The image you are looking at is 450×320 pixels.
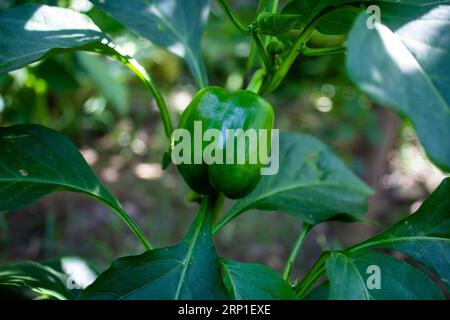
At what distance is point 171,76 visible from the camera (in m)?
3.14

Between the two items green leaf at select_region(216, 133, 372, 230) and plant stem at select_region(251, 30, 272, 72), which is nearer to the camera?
plant stem at select_region(251, 30, 272, 72)

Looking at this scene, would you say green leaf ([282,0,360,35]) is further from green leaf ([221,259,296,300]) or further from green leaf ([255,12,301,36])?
green leaf ([221,259,296,300])

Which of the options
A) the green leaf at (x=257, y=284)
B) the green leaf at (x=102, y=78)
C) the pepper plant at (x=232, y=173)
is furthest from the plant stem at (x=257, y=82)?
the green leaf at (x=102, y=78)

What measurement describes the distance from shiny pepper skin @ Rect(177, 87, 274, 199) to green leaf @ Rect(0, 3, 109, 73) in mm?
169

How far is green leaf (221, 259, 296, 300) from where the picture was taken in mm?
599

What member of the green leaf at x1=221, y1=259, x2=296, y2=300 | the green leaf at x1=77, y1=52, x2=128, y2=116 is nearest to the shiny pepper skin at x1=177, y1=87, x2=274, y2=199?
the green leaf at x1=221, y1=259, x2=296, y2=300

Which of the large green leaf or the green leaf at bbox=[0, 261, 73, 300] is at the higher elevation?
the large green leaf

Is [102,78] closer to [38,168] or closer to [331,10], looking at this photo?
[38,168]

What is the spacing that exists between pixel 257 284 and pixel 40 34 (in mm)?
453

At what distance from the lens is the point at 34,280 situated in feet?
2.45

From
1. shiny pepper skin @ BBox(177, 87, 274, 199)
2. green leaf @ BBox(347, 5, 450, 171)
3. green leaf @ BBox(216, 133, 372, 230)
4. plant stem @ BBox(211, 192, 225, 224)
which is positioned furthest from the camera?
green leaf @ BBox(216, 133, 372, 230)

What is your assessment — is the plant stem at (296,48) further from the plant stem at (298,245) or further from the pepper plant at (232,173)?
the plant stem at (298,245)

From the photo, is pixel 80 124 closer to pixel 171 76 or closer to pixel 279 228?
pixel 171 76

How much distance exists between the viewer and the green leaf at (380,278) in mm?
578
